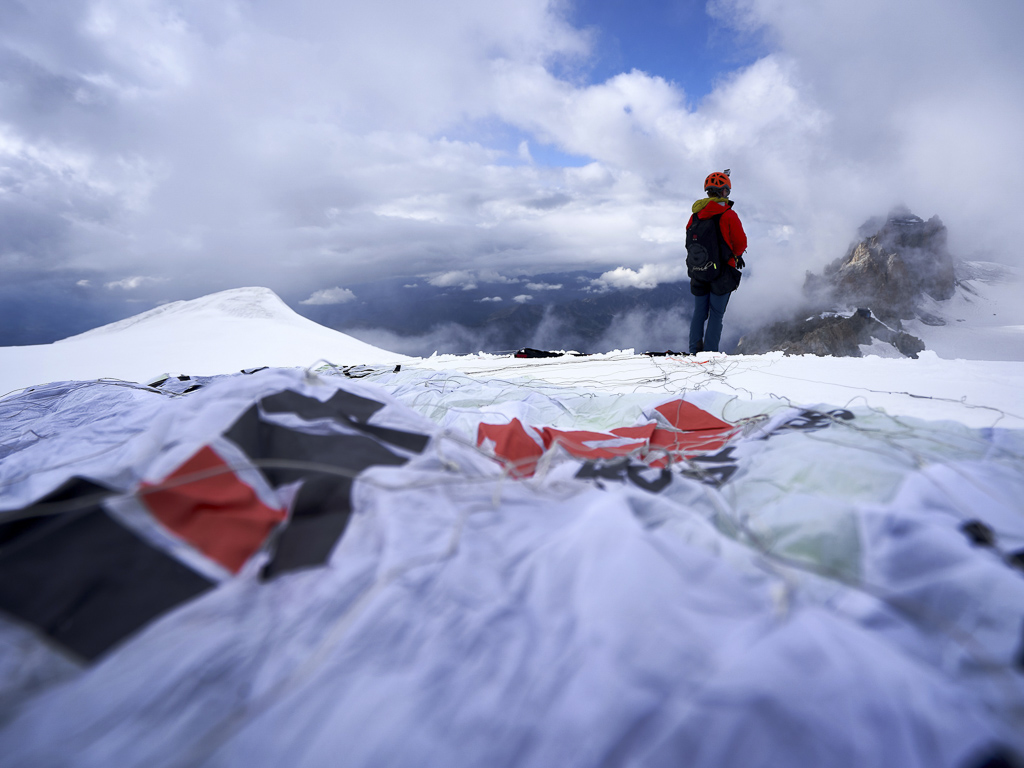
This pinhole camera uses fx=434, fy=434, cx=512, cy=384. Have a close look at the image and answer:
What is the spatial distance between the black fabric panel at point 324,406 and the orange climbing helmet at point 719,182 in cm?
440

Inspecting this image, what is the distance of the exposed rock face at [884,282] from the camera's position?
66375 mm

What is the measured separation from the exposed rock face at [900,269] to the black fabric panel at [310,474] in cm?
8699

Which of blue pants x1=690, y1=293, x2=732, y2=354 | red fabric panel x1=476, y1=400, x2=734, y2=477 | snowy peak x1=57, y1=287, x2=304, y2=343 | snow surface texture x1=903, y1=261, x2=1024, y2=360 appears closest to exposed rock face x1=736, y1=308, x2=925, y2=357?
snow surface texture x1=903, y1=261, x2=1024, y2=360

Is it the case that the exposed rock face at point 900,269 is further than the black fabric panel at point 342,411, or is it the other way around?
the exposed rock face at point 900,269

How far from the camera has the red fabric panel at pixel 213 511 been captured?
776 millimetres

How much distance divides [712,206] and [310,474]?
15.4ft

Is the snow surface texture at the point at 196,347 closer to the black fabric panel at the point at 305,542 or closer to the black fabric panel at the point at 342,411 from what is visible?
the black fabric panel at the point at 342,411

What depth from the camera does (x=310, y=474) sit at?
92 cm

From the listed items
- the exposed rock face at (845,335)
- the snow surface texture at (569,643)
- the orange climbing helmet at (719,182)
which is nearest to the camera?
the snow surface texture at (569,643)

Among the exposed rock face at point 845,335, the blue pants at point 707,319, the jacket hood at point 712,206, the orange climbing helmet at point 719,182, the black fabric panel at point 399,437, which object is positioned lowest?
the exposed rock face at point 845,335

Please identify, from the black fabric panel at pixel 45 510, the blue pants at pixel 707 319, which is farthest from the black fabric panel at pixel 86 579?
the blue pants at pixel 707 319

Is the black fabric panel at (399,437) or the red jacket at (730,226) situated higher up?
the red jacket at (730,226)

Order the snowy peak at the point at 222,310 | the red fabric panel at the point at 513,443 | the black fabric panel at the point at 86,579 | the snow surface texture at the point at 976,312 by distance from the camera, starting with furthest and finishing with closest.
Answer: the snow surface texture at the point at 976,312 → the snowy peak at the point at 222,310 → the red fabric panel at the point at 513,443 → the black fabric panel at the point at 86,579

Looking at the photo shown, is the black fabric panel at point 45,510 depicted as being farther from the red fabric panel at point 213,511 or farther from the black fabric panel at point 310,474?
the black fabric panel at point 310,474
